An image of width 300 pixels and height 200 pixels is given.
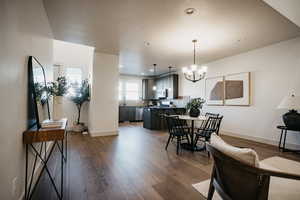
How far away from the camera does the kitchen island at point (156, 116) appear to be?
19.9ft

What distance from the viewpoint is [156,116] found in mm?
6117

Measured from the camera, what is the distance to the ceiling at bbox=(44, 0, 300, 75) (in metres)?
2.37

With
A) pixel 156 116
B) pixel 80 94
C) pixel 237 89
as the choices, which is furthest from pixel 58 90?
pixel 237 89

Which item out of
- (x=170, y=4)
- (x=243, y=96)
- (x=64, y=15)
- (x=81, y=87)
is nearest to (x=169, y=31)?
(x=170, y=4)

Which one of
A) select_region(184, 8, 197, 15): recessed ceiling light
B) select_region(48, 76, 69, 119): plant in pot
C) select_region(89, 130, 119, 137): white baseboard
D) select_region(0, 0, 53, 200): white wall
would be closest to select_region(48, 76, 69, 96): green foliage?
select_region(48, 76, 69, 119): plant in pot

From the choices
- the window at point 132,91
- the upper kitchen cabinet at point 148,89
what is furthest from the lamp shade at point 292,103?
the window at point 132,91

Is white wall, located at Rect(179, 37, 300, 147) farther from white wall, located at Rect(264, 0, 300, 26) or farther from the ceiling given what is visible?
white wall, located at Rect(264, 0, 300, 26)

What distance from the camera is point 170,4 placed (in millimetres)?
2324

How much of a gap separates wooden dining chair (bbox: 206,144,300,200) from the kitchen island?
4.80 meters

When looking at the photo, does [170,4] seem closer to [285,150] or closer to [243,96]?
[243,96]

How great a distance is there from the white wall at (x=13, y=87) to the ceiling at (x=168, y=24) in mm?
1043

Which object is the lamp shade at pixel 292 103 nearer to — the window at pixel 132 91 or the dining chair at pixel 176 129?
the dining chair at pixel 176 129

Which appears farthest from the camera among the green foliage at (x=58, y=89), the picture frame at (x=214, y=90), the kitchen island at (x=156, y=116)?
the kitchen island at (x=156, y=116)

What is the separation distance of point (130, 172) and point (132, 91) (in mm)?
6921
